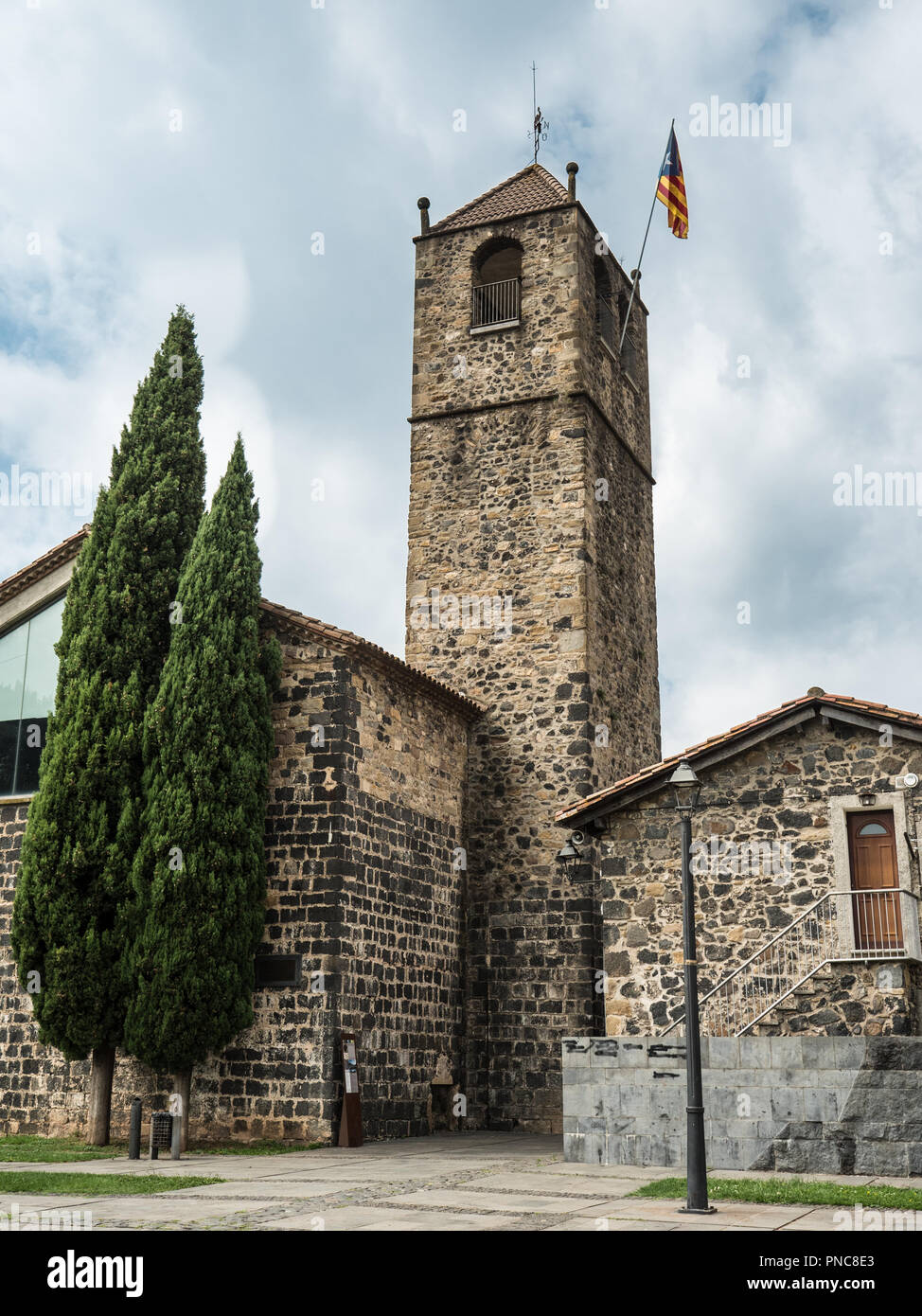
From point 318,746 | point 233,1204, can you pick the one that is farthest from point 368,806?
point 233,1204

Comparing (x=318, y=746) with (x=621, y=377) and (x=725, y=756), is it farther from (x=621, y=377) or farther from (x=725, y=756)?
(x=621, y=377)

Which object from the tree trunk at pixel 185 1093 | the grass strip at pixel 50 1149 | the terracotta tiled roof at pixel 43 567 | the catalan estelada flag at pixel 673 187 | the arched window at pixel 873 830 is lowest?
the grass strip at pixel 50 1149

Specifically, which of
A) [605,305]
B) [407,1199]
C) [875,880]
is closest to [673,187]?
[605,305]

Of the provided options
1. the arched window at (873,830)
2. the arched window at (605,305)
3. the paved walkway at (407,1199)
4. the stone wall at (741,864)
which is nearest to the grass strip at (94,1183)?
the paved walkway at (407,1199)

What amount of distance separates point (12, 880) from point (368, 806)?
211 inches

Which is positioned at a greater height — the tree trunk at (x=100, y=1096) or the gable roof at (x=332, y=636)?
the gable roof at (x=332, y=636)

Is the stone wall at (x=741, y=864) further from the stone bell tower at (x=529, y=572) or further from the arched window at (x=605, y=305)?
the arched window at (x=605, y=305)

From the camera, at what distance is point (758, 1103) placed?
1257 cm

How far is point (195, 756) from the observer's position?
14938 mm

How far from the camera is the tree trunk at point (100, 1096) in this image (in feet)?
50.0

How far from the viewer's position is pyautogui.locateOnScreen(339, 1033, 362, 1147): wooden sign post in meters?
14.7

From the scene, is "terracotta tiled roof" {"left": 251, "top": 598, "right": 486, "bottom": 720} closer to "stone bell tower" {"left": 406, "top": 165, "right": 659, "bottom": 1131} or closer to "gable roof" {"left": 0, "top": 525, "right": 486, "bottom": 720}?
"gable roof" {"left": 0, "top": 525, "right": 486, "bottom": 720}

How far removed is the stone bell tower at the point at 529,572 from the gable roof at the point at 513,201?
0.05 metres

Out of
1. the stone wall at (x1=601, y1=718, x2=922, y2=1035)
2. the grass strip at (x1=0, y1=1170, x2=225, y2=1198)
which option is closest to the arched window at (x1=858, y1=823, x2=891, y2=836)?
the stone wall at (x1=601, y1=718, x2=922, y2=1035)
